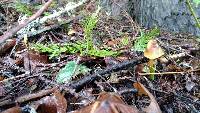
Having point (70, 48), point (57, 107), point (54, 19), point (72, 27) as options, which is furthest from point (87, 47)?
point (54, 19)

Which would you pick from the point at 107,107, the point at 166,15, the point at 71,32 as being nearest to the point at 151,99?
the point at 107,107

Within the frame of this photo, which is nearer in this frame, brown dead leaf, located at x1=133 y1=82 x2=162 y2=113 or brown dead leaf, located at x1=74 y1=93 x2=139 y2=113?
brown dead leaf, located at x1=74 y1=93 x2=139 y2=113

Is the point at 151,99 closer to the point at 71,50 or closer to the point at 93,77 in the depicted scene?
the point at 93,77

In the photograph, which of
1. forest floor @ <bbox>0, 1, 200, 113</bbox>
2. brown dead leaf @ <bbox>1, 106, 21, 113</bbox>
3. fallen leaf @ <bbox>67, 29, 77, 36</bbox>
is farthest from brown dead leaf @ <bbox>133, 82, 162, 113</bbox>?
fallen leaf @ <bbox>67, 29, 77, 36</bbox>

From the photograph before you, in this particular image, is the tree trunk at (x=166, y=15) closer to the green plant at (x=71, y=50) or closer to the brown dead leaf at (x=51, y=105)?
the green plant at (x=71, y=50)

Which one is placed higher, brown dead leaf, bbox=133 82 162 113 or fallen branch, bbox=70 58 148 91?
fallen branch, bbox=70 58 148 91

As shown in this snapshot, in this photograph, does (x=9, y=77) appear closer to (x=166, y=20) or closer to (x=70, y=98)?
(x=70, y=98)

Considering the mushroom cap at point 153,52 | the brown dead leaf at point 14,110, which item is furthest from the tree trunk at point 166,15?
the brown dead leaf at point 14,110

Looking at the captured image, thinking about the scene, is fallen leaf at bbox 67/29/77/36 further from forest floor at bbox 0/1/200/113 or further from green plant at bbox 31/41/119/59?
green plant at bbox 31/41/119/59
